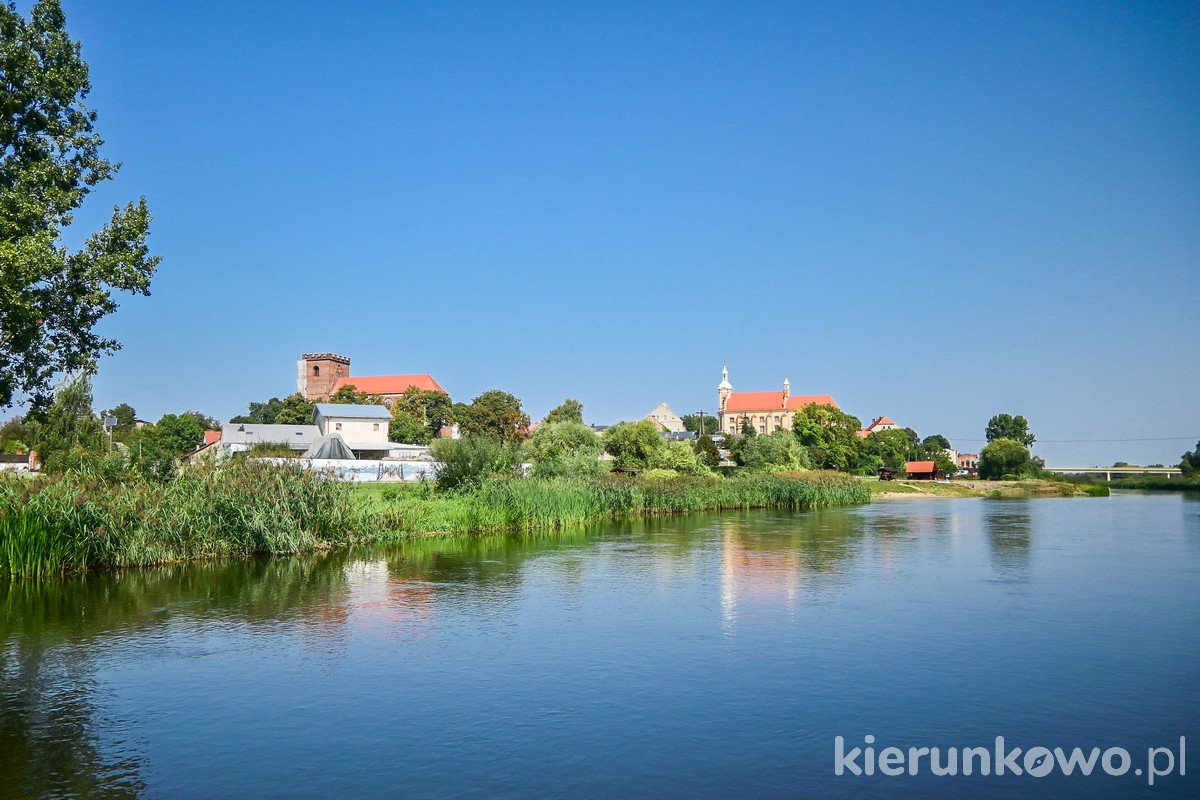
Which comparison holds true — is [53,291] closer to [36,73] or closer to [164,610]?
[36,73]

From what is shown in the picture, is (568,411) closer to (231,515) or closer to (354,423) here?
(354,423)

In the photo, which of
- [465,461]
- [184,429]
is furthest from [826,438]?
[184,429]

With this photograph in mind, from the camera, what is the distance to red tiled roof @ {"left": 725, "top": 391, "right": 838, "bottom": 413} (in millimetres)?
182250

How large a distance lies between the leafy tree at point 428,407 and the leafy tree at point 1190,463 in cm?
9208

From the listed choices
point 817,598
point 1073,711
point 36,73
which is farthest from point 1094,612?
point 36,73

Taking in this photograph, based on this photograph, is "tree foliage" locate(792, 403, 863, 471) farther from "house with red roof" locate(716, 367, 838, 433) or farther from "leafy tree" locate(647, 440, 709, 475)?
"house with red roof" locate(716, 367, 838, 433)

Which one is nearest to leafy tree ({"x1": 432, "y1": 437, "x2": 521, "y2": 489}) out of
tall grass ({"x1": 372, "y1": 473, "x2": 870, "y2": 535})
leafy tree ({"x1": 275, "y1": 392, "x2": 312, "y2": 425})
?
tall grass ({"x1": 372, "y1": 473, "x2": 870, "y2": 535})

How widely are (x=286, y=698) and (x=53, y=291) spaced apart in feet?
48.4

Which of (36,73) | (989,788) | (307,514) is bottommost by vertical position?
(989,788)

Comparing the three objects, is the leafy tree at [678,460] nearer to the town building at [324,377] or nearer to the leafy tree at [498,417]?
the leafy tree at [498,417]

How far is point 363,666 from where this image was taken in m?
12.9

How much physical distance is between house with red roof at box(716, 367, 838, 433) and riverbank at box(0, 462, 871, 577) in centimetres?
14739

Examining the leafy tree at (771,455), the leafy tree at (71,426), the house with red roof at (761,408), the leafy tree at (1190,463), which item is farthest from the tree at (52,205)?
the house with red roof at (761,408)

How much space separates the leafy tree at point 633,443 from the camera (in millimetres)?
67688
